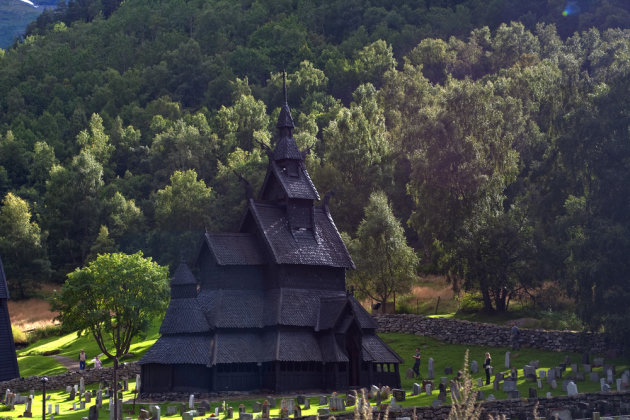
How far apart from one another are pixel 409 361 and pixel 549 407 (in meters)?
24.2

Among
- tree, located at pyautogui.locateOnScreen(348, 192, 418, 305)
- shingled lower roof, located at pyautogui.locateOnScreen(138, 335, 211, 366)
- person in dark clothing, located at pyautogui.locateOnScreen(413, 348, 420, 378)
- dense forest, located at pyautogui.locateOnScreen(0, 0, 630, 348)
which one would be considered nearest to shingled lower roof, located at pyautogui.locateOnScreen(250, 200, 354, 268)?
shingled lower roof, located at pyautogui.locateOnScreen(138, 335, 211, 366)

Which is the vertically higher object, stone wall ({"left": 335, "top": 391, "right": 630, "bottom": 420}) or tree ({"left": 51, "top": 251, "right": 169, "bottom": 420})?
tree ({"left": 51, "top": 251, "right": 169, "bottom": 420})

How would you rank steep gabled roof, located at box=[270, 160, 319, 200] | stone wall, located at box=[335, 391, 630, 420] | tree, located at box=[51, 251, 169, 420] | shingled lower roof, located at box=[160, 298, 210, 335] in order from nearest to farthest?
1. stone wall, located at box=[335, 391, 630, 420]
2. shingled lower roof, located at box=[160, 298, 210, 335]
3. steep gabled roof, located at box=[270, 160, 319, 200]
4. tree, located at box=[51, 251, 169, 420]

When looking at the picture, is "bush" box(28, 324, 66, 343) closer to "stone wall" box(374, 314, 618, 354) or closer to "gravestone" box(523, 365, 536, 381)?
"stone wall" box(374, 314, 618, 354)

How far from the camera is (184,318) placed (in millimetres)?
57500

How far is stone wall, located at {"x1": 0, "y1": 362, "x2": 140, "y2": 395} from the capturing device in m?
61.5

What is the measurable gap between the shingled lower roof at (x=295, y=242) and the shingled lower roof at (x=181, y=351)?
7.13 metres

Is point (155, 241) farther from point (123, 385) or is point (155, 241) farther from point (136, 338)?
point (123, 385)

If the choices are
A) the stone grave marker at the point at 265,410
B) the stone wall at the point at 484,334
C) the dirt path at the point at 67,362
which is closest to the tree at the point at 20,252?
the dirt path at the point at 67,362

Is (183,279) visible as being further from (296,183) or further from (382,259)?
(382,259)

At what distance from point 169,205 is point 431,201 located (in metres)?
39.9

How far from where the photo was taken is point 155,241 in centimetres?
10825

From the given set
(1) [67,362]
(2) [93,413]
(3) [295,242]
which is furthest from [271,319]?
(1) [67,362]

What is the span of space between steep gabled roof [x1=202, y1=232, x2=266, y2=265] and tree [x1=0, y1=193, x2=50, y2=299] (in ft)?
184
